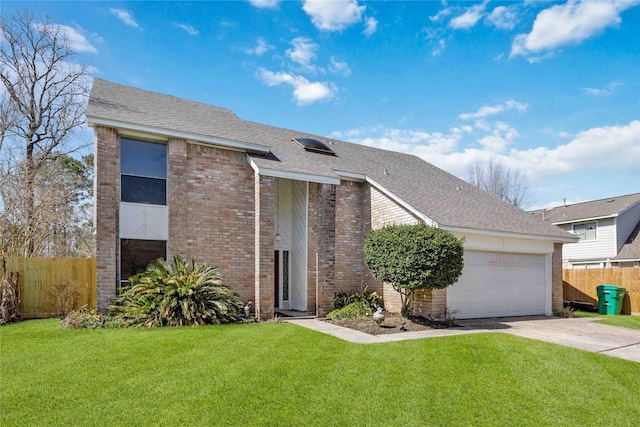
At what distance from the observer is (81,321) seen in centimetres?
904

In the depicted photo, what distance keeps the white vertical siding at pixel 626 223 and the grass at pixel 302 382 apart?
18434 mm

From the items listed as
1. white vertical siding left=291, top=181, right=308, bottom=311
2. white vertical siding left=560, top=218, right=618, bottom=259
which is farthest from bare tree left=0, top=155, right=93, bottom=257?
white vertical siding left=560, top=218, right=618, bottom=259

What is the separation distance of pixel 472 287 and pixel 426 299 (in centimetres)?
195

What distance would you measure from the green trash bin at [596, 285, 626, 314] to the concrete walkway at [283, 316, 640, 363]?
3.67 meters

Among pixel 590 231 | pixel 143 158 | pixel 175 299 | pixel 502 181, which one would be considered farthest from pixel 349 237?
pixel 502 181

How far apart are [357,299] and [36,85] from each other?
20.2 meters

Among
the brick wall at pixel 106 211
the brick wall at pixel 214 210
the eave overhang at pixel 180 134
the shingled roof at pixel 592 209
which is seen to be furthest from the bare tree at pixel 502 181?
the brick wall at pixel 106 211

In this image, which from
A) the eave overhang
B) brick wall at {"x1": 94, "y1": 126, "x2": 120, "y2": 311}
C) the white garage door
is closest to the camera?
brick wall at {"x1": 94, "y1": 126, "x2": 120, "y2": 311}

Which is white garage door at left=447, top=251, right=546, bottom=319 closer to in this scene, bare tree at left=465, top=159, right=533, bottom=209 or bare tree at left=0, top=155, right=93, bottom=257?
bare tree at left=0, top=155, right=93, bottom=257

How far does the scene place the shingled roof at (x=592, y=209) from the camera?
2174cm

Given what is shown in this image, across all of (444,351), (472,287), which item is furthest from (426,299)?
(444,351)

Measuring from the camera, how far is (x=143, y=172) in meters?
10.8

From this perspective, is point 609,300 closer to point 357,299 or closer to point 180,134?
point 357,299

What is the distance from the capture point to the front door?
43.1 ft
